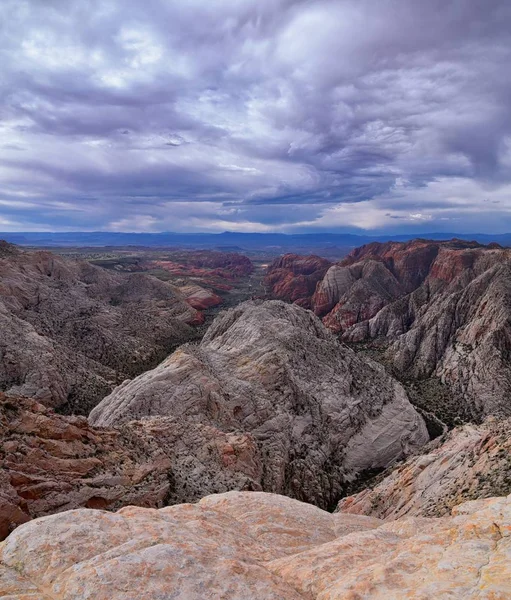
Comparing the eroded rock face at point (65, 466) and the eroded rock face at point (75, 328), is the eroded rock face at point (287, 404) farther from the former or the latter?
the eroded rock face at point (75, 328)

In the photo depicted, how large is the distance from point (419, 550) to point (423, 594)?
238cm

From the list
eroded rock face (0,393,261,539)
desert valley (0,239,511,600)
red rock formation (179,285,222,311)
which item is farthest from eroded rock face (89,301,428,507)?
red rock formation (179,285,222,311)

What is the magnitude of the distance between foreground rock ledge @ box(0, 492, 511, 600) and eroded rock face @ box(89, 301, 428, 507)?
14.8 meters

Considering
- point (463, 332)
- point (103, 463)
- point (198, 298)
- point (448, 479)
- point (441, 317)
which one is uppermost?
point (103, 463)

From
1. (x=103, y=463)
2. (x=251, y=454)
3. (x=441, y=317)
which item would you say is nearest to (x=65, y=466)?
(x=103, y=463)

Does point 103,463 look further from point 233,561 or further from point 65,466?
point 233,561

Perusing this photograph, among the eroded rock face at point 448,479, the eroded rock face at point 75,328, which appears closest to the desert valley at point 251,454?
the eroded rock face at point 448,479

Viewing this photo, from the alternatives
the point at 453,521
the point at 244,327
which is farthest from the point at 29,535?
the point at 244,327

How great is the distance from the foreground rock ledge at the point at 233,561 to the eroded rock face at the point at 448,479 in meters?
6.50

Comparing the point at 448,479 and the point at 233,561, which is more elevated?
the point at 233,561

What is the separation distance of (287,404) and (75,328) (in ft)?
171

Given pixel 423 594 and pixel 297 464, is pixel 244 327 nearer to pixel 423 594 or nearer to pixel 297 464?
pixel 297 464

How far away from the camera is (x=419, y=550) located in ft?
33.4

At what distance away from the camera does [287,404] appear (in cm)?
3750
